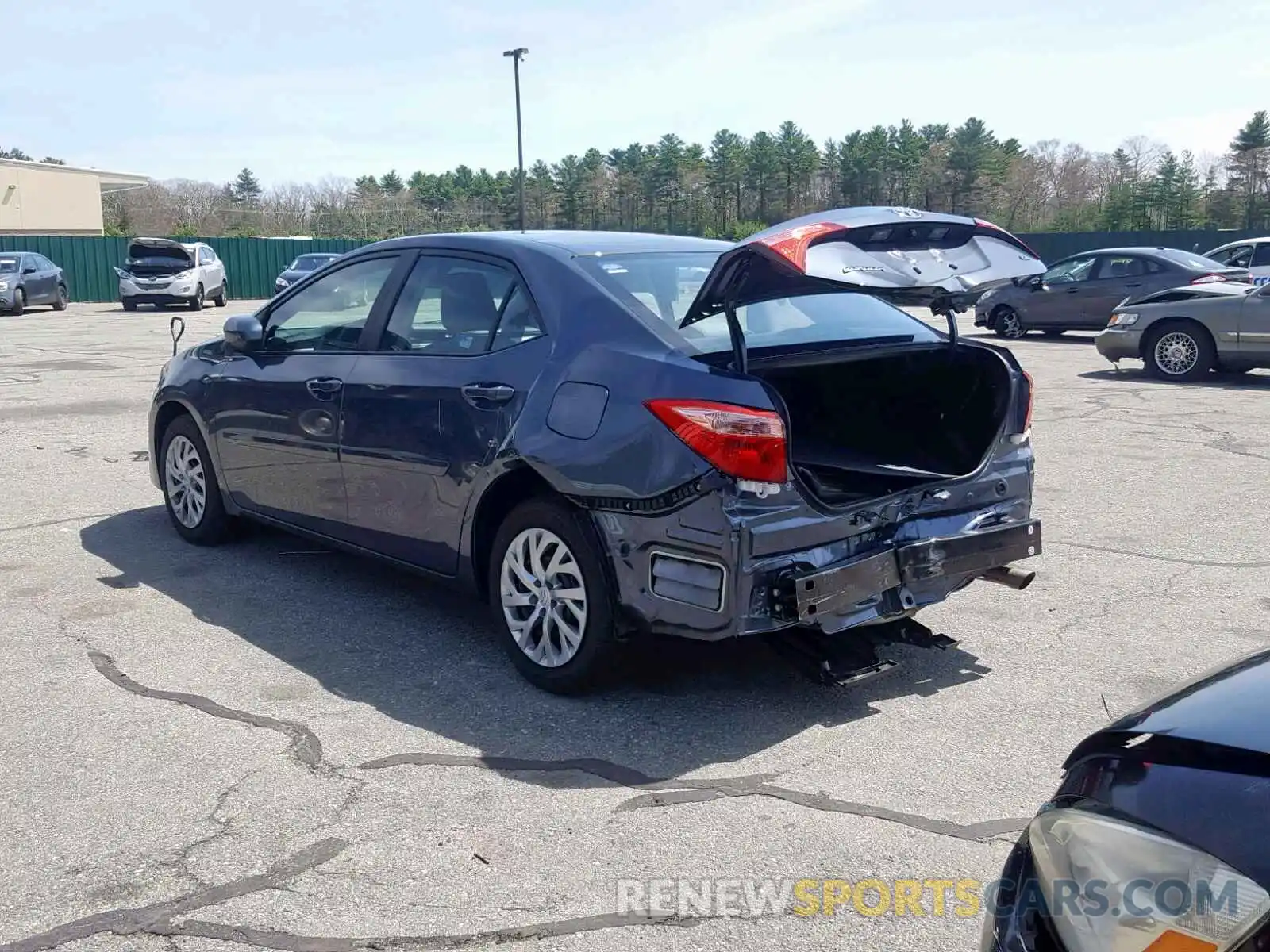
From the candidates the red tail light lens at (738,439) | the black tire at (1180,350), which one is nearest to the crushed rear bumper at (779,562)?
the red tail light lens at (738,439)

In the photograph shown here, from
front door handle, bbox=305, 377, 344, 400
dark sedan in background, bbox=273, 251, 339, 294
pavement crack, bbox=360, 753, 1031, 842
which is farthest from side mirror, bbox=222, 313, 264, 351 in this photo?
dark sedan in background, bbox=273, 251, 339, 294

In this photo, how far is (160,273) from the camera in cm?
3103

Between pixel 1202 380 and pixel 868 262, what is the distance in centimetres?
1172

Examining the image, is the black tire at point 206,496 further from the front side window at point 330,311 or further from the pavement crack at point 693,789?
the pavement crack at point 693,789

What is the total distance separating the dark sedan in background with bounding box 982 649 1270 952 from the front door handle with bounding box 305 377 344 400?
4.05 m

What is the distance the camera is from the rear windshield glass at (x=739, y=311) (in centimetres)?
457

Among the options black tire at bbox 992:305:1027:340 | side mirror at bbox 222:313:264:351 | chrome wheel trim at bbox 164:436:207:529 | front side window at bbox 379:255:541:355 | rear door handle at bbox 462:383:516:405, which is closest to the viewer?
rear door handle at bbox 462:383:516:405

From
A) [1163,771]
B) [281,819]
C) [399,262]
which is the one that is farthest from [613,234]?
[1163,771]

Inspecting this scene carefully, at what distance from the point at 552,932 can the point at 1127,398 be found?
1142 cm

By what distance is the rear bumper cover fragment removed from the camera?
4145mm

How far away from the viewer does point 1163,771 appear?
6.16ft

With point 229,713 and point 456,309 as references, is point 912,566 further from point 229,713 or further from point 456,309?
point 229,713

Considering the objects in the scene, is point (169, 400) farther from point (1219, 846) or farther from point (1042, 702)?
point (1219, 846)

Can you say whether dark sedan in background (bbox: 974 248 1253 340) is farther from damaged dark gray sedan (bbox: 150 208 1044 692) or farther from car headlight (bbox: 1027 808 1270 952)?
car headlight (bbox: 1027 808 1270 952)
